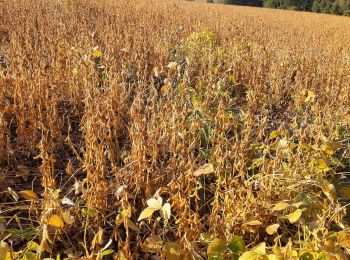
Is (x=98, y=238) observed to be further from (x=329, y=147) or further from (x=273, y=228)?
(x=329, y=147)

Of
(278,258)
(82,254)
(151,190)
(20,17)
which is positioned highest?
(20,17)

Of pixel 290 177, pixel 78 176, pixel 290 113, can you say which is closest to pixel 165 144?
pixel 78 176

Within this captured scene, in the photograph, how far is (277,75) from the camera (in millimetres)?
4477

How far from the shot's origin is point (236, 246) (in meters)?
1.55

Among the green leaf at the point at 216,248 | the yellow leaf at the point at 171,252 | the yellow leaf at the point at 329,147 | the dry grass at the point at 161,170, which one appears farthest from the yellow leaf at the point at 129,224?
the yellow leaf at the point at 329,147

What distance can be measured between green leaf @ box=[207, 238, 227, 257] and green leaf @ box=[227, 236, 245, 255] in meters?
0.10

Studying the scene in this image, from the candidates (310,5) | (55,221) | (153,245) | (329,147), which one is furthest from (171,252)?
(310,5)

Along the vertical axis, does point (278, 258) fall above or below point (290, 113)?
above

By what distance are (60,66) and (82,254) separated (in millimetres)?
2402

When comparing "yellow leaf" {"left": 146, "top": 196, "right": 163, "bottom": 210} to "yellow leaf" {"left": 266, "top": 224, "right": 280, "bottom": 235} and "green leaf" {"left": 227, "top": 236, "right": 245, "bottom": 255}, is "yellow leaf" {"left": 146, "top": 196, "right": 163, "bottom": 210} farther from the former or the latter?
"yellow leaf" {"left": 266, "top": 224, "right": 280, "bottom": 235}

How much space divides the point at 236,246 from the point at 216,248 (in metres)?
0.15

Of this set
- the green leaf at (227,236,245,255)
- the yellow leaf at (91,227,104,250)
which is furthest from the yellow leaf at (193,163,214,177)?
the yellow leaf at (91,227,104,250)

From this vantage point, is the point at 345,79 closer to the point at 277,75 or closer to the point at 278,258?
the point at 277,75

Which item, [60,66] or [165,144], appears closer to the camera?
[165,144]
